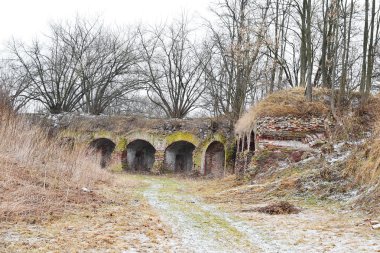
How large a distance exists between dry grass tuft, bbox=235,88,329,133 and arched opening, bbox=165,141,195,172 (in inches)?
352

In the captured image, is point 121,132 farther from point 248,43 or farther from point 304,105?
point 304,105

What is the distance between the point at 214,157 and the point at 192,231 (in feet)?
56.9

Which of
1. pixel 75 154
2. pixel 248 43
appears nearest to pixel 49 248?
pixel 75 154

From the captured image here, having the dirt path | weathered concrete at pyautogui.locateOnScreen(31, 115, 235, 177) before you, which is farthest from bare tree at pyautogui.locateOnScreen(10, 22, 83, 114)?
the dirt path

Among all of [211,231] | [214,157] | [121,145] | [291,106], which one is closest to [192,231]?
[211,231]

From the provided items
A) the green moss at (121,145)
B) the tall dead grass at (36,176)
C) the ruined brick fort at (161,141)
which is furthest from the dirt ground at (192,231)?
the green moss at (121,145)

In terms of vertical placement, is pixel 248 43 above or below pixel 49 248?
above

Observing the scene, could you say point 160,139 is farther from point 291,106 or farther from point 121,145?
point 291,106

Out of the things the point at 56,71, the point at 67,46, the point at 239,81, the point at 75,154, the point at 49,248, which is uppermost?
the point at 67,46

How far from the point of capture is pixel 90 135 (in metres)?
24.9

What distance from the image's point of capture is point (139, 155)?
26.2 metres

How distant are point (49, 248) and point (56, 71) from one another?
28.3 meters

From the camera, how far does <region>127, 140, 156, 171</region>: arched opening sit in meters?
24.8

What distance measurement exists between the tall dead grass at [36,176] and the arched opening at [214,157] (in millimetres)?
10908
